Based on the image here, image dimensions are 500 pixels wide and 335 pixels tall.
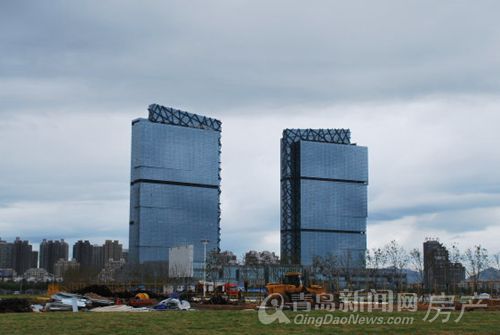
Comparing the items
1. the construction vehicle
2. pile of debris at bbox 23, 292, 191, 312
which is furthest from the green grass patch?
the construction vehicle

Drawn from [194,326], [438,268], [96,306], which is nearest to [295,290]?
[96,306]

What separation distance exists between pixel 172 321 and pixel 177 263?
456ft

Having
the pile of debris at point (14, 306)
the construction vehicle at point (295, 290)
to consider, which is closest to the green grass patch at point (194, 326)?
the pile of debris at point (14, 306)

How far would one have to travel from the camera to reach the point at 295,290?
46.4m

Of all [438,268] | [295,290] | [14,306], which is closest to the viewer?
[14,306]

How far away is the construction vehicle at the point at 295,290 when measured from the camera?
45.5 m

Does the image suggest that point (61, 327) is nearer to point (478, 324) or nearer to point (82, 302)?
point (478, 324)

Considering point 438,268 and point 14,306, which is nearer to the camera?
point 14,306

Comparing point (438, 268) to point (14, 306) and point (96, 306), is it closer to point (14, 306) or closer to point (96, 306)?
point (96, 306)

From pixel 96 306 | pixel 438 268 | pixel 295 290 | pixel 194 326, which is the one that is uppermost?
pixel 438 268

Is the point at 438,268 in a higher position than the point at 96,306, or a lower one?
higher

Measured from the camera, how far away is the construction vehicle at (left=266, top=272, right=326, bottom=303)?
4553cm

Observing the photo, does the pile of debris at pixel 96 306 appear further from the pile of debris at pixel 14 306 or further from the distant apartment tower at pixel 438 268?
the distant apartment tower at pixel 438 268

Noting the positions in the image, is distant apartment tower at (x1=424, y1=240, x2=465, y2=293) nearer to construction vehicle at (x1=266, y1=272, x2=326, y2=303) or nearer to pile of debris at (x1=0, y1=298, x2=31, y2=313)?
construction vehicle at (x1=266, y1=272, x2=326, y2=303)
